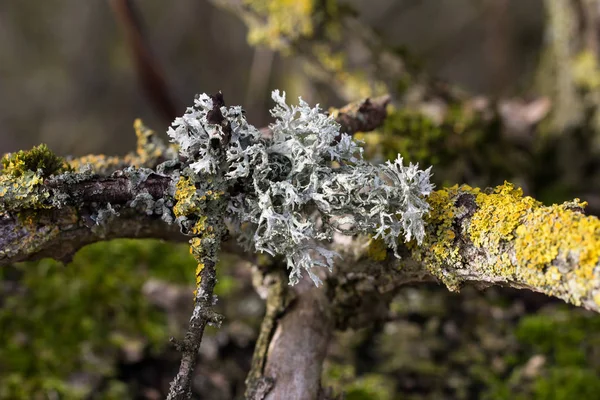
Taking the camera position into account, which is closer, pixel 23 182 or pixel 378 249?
pixel 23 182

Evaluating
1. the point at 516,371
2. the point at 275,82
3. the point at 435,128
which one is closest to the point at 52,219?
the point at 435,128

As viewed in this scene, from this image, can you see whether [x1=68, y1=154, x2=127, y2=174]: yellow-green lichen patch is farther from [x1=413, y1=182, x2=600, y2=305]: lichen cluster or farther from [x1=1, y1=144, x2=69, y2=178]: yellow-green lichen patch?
[x1=413, y1=182, x2=600, y2=305]: lichen cluster

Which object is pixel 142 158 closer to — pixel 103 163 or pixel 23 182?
pixel 103 163

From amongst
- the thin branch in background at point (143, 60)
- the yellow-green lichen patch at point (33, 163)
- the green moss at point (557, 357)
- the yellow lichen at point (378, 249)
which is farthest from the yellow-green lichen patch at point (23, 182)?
the thin branch in background at point (143, 60)

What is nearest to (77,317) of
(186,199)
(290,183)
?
(186,199)

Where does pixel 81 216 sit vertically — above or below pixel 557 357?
below

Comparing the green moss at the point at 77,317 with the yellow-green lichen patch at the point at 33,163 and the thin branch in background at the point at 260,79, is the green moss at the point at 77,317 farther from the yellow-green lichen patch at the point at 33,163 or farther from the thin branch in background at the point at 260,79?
the thin branch in background at the point at 260,79

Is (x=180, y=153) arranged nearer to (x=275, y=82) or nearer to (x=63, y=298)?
(x=63, y=298)
